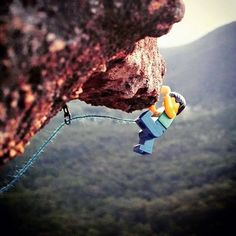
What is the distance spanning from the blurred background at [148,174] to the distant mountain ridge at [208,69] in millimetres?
146

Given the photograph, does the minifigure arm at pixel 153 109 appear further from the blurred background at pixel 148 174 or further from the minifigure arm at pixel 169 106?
the blurred background at pixel 148 174

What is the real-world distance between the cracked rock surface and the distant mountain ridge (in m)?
44.4

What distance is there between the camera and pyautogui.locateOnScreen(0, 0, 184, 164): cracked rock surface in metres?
1.54

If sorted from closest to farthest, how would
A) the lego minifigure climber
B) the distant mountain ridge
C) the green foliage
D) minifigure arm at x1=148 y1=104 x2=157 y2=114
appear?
the lego minifigure climber
minifigure arm at x1=148 y1=104 x2=157 y2=114
the green foliage
the distant mountain ridge

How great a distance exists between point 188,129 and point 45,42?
141ft

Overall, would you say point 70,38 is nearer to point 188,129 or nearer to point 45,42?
point 45,42

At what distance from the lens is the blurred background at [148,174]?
103 ft

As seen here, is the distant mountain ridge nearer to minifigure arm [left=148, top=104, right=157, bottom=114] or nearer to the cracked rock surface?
minifigure arm [left=148, top=104, right=157, bottom=114]

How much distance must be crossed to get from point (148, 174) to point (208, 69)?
18996mm

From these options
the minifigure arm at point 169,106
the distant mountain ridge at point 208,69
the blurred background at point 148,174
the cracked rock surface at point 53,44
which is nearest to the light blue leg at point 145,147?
the minifigure arm at point 169,106

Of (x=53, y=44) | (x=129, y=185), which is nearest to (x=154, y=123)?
(x=53, y=44)

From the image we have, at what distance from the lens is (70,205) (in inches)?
1328

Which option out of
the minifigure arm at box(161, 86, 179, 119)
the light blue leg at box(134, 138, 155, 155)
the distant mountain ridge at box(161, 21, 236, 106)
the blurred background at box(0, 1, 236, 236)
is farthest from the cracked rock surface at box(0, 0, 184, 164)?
the distant mountain ridge at box(161, 21, 236, 106)

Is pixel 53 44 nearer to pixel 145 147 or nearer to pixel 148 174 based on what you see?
pixel 145 147
